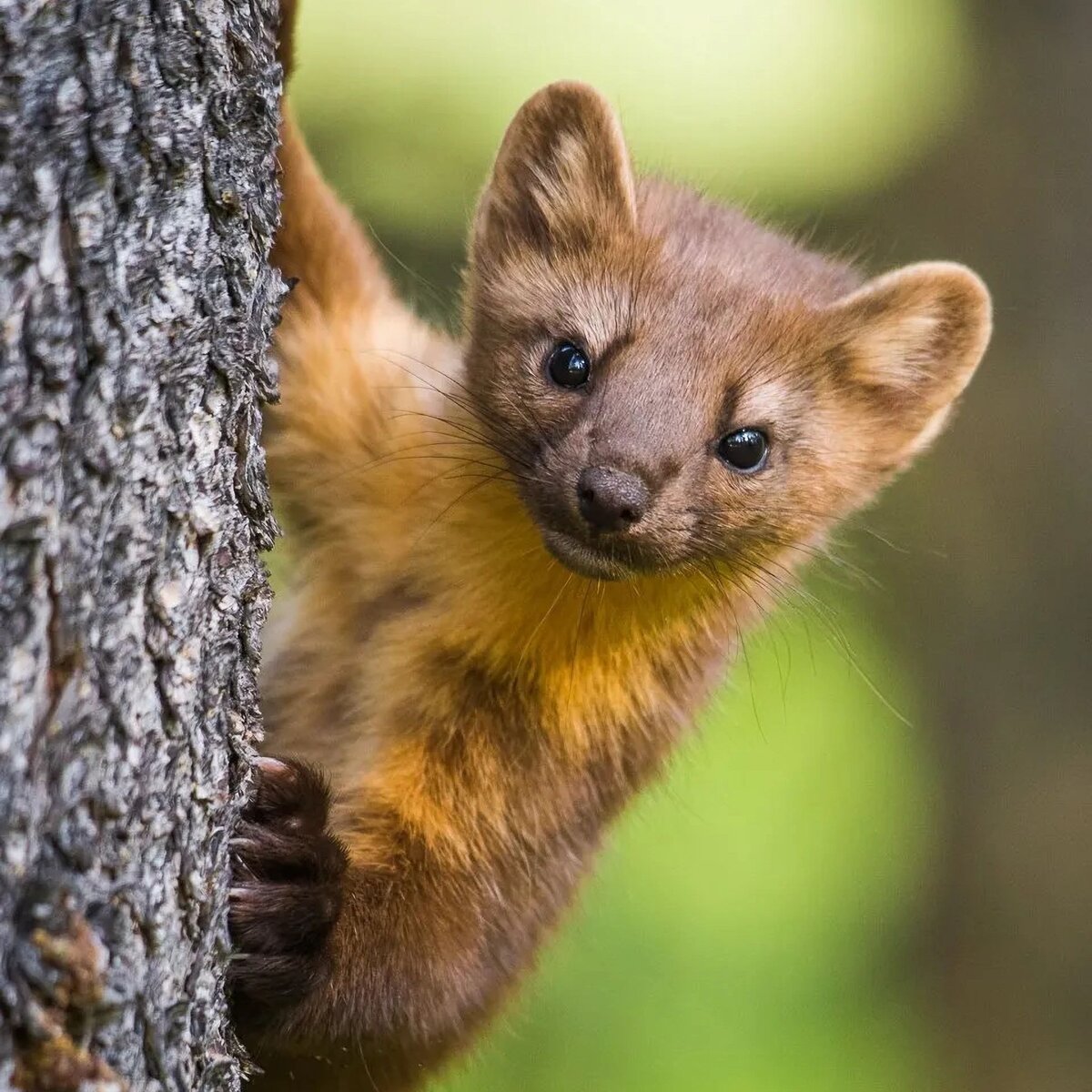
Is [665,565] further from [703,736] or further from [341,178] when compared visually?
[341,178]

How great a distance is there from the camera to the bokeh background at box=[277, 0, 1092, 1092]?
5.63m

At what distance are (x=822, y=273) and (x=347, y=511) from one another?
1361mm

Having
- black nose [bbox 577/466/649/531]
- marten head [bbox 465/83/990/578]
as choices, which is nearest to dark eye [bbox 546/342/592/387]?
marten head [bbox 465/83/990/578]

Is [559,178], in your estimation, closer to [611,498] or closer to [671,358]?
[671,358]

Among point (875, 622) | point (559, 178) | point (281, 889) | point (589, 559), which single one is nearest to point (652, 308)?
point (559, 178)

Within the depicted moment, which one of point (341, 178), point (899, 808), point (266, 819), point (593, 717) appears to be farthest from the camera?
point (899, 808)

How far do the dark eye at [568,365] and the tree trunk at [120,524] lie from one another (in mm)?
1069

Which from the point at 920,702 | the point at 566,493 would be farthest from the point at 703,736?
the point at 920,702

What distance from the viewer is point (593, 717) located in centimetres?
321

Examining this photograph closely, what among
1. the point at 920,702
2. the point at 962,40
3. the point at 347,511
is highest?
the point at 962,40

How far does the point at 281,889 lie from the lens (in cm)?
250

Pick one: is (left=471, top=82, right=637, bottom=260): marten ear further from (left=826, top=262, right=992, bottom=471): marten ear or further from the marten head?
(left=826, top=262, right=992, bottom=471): marten ear

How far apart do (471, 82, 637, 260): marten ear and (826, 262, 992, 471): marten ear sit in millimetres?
614

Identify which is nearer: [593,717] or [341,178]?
[593,717]
